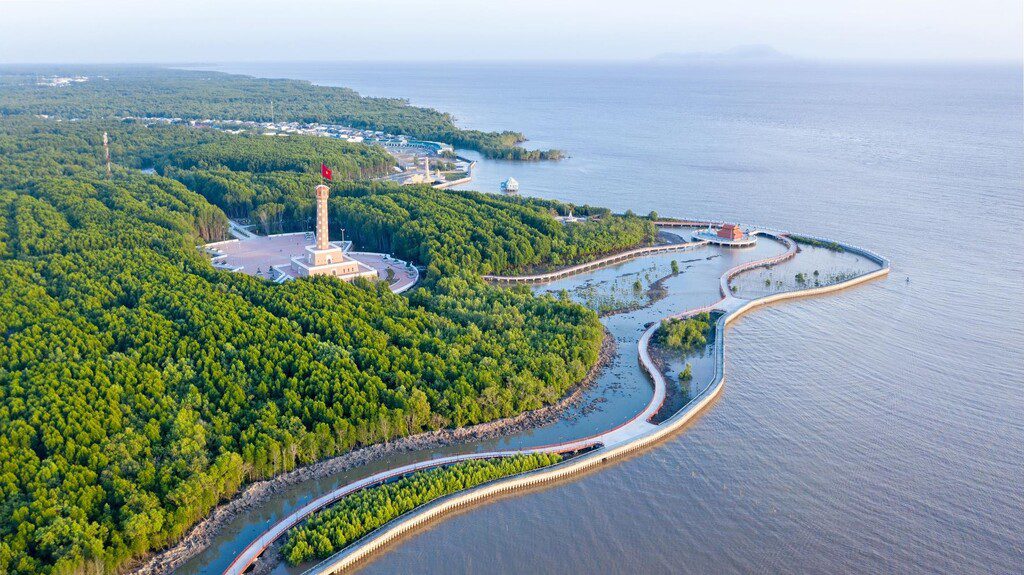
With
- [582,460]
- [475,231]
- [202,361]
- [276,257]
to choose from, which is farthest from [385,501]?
[276,257]

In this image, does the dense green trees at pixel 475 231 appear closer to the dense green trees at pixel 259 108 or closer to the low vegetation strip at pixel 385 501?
the low vegetation strip at pixel 385 501

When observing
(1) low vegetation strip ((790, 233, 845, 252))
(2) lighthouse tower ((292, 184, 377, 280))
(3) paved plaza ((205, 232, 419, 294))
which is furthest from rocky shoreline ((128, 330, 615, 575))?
(1) low vegetation strip ((790, 233, 845, 252))

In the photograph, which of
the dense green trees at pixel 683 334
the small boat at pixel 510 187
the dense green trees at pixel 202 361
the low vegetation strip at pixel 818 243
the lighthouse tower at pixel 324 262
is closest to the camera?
the dense green trees at pixel 202 361

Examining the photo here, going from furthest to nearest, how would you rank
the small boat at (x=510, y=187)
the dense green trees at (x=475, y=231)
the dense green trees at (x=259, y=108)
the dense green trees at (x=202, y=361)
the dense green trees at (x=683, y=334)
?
the dense green trees at (x=259, y=108) < the small boat at (x=510, y=187) < the dense green trees at (x=475, y=231) < the dense green trees at (x=683, y=334) < the dense green trees at (x=202, y=361)

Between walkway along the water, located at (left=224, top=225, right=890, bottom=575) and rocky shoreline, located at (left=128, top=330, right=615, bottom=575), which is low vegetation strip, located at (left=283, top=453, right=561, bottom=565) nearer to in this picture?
walkway along the water, located at (left=224, top=225, right=890, bottom=575)

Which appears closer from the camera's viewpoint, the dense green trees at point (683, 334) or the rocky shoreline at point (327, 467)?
the rocky shoreline at point (327, 467)

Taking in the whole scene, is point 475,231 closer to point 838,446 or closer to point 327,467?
point 327,467

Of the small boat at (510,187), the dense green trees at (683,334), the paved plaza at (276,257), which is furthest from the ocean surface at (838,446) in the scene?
the paved plaza at (276,257)
